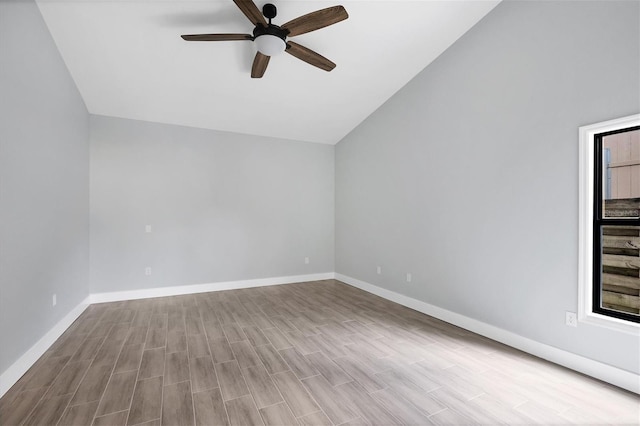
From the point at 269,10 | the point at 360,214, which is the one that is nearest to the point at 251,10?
the point at 269,10

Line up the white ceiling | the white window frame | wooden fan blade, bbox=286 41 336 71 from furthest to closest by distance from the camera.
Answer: the white ceiling < wooden fan blade, bbox=286 41 336 71 < the white window frame

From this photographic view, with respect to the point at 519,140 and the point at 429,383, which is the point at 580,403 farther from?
the point at 519,140

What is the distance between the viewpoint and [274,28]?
2.53 m

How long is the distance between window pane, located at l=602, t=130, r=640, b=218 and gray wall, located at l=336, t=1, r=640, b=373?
214 millimetres

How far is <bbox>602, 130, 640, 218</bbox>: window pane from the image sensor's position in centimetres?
227

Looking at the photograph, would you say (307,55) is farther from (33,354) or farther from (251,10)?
(33,354)

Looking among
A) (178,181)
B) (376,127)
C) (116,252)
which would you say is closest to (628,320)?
(376,127)

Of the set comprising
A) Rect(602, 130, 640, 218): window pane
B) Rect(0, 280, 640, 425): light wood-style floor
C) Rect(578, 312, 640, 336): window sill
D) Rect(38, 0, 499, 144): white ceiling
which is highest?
Rect(38, 0, 499, 144): white ceiling

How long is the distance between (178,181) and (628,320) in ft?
18.0

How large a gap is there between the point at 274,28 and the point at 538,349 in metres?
3.72

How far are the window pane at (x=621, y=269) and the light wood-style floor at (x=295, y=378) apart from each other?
0.66 m

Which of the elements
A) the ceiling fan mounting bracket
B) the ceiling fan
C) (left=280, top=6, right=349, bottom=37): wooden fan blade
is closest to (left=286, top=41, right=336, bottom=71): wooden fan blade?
the ceiling fan

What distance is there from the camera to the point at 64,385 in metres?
2.21

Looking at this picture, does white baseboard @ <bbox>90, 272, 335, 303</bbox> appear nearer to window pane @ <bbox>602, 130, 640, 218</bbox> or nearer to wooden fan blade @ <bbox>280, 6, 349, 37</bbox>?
wooden fan blade @ <bbox>280, 6, 349, 37</bbox>
